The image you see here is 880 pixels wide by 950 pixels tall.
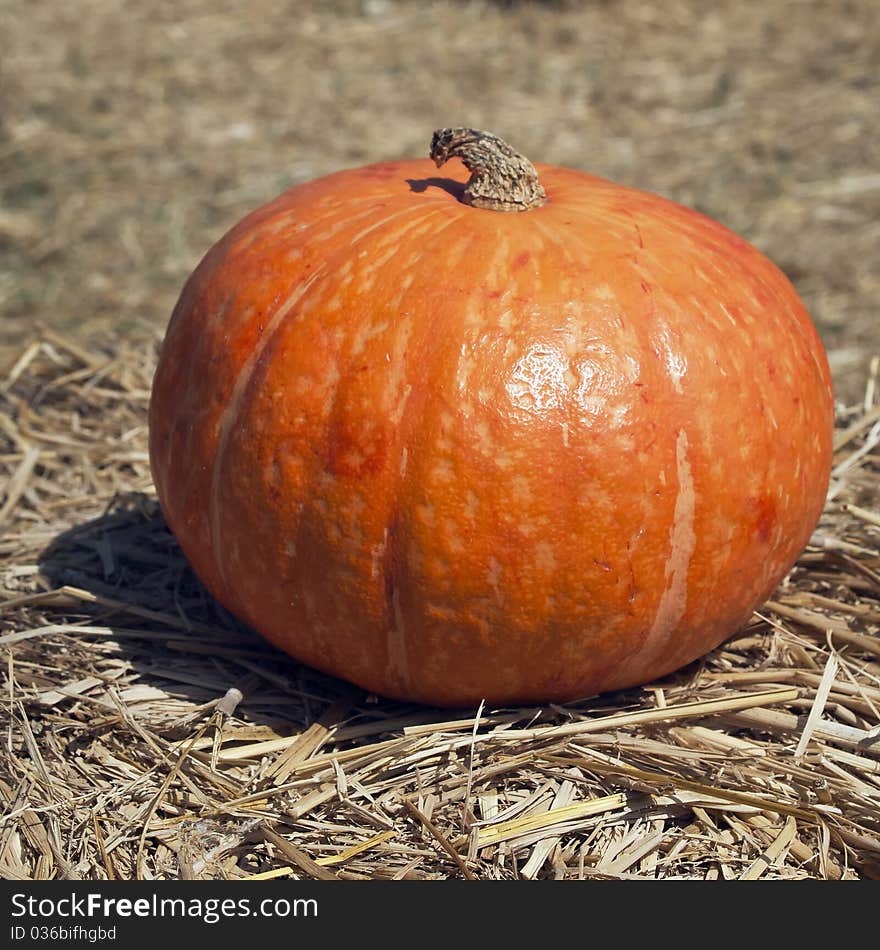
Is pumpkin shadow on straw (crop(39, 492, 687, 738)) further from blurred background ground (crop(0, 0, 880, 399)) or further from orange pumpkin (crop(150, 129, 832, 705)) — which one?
blurred background ground (crop(0, 0, 880, 399))

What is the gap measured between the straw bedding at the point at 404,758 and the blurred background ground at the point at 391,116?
2.35m

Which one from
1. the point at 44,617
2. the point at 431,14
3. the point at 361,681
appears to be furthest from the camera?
the point at 431,14

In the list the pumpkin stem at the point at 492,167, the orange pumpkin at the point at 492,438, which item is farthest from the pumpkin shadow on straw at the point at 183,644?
the pumpkin stem at the point at 492,167

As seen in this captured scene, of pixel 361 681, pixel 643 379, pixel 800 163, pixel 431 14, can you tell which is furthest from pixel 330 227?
pixel 431 14

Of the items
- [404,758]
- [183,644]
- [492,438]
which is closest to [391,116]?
[183,644]

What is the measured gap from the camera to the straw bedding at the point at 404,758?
2449mm

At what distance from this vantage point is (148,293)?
6.07 metres

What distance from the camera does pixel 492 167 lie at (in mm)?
2699

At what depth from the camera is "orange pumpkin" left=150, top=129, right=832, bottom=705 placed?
2434 millimetres

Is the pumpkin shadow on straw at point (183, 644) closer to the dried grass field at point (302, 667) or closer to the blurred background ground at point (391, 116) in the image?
the dried grass field at point (302, 667)

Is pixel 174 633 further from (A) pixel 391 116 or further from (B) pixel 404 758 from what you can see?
(A) pixel 391 116

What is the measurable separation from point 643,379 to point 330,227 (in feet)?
2.59

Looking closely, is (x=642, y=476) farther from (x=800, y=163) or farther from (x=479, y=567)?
(x=800, y=163)

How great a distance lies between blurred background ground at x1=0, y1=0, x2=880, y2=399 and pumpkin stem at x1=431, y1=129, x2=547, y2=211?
9.28ft
